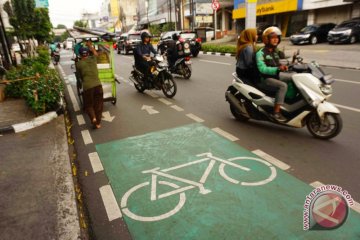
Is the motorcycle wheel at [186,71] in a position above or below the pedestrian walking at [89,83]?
below

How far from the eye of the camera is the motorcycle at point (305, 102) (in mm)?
4621

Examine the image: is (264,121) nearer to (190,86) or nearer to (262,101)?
(262,101)

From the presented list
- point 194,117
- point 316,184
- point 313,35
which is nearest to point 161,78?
point 194,117

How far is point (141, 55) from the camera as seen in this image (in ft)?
28.6

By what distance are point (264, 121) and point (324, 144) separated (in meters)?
1.42

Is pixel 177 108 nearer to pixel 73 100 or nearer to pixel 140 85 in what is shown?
pixel 140 85

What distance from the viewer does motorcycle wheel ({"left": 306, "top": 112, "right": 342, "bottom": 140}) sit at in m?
4.62

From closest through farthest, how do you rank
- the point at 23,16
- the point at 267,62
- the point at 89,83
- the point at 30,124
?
1. the point at 267,62
2. the point at 89,83
3. the point at 30,124
4. the point at 23,16

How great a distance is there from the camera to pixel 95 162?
4480 mm

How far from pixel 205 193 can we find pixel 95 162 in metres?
1.91

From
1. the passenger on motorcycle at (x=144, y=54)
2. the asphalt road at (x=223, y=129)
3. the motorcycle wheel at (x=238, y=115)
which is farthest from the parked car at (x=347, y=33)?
the motorcycle wheel at (x=238, y=115)

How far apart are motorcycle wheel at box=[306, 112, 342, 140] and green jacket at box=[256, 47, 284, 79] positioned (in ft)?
3.19

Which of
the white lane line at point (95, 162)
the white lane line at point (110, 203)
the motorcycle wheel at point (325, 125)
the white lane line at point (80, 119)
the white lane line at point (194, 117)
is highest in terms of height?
the motorcycle wheel at point (325, 125)

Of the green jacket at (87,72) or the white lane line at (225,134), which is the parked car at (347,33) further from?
the green jacket at (87,72)
